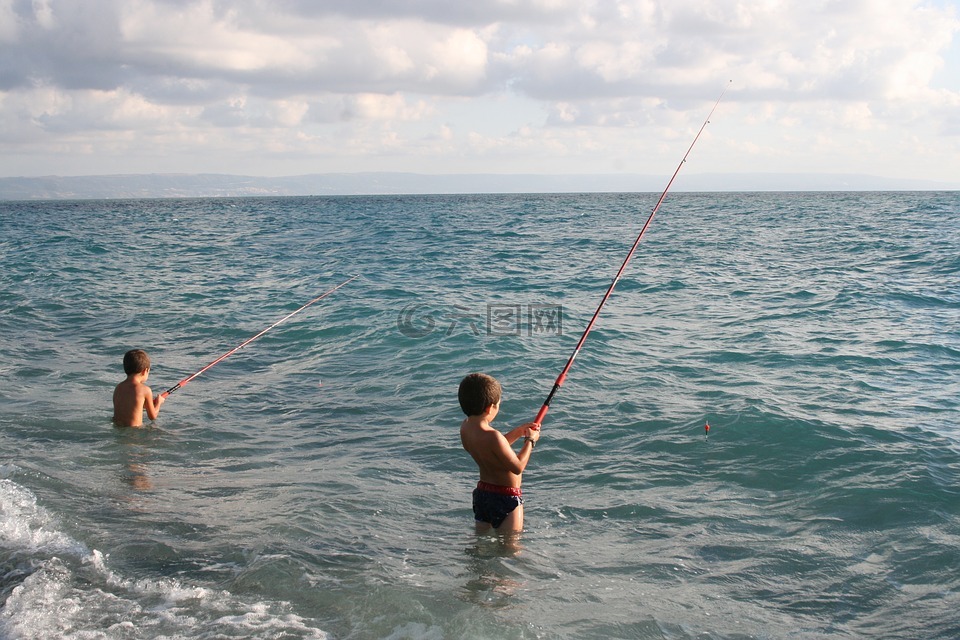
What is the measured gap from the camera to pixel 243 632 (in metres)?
3.88

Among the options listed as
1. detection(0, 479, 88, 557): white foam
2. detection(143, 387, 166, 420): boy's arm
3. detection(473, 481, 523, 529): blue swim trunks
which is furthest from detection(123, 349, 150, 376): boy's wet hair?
detection(473, 481, 523, 529): blue swim trunks

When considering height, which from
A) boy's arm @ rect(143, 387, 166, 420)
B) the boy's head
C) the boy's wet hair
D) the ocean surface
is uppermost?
the boy's head

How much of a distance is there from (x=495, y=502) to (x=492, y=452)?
44 centimetres

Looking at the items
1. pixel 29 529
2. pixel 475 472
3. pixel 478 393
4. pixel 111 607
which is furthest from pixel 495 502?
pixel 29 529

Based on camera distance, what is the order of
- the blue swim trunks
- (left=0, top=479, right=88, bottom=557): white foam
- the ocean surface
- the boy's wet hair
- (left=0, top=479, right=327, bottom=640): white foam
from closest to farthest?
1. (left=0, top=479, right=327, bottom=640): white foam
2. the ocean surface
3. (left=0, top=479, right=88, bottom=557): white foam
4. the blue swim trunks
5. the boy's wet hair

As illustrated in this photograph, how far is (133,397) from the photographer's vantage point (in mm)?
7711

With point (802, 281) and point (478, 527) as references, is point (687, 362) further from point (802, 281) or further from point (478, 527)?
point (802, 281)

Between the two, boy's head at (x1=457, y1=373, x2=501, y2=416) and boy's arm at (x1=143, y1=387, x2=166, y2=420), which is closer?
boy's head at (x1=457, y1=373, x2=501, y2=416)

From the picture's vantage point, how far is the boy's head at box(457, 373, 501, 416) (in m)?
4.77

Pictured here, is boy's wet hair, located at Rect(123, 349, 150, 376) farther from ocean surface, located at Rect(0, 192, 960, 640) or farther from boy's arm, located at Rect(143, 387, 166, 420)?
ocean surface, located at Rect(0, 192, 960, 640)

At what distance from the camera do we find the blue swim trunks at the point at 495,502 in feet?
16.4

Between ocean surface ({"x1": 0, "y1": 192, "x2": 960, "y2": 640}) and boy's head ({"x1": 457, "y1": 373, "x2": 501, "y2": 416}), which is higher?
boy's head ({"x1": 457, "y1": 373, "x2": 501, "y2": 416})

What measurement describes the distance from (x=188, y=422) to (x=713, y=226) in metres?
35.2

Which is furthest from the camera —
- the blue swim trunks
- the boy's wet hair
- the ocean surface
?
the boy's wet hair
